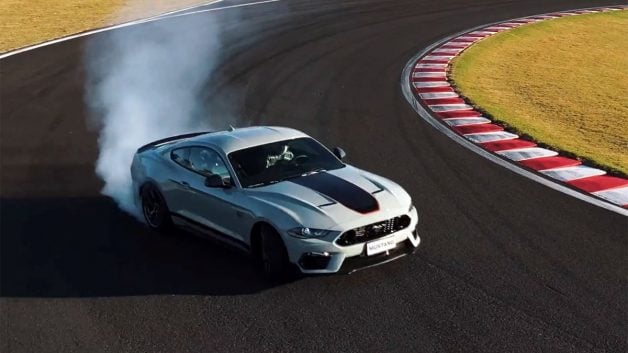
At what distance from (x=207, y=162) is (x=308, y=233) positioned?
2332 millimetres

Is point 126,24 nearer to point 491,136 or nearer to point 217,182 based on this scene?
point 491,136

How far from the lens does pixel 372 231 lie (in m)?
9.12

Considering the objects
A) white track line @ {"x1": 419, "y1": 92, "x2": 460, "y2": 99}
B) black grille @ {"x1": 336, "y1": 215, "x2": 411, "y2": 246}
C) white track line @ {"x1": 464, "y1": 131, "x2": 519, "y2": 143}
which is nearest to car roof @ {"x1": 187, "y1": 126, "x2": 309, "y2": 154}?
black grille @ {"x1": 336, "y1": 215, "x2": 411, "y2": 246}

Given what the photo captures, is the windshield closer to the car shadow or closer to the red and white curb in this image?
the car shadow

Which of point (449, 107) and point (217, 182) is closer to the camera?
point (217, 182)

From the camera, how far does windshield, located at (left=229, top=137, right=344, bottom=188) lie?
10133 mm

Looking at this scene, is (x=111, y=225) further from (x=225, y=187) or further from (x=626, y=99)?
(x=626, y=99)

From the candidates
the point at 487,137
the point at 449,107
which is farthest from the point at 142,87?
the point at 487,137

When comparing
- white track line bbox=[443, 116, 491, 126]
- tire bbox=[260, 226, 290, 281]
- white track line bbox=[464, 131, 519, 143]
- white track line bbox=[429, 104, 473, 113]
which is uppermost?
tire bbox=[260, 226, 290, 281]

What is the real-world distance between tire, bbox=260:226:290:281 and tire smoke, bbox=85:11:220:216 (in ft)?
10.7

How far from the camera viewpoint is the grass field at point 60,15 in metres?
28.1

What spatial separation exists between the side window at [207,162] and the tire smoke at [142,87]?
5.30ft

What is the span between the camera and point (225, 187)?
10070 millimetres

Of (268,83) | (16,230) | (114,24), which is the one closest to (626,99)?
(268,83)
